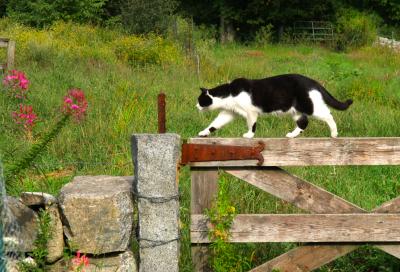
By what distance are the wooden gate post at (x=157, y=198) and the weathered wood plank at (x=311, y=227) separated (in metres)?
0.21

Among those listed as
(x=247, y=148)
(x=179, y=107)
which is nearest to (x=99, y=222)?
(x=247, y=148)

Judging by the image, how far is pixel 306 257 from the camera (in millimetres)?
4289

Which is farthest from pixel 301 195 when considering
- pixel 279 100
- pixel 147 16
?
pixel 147 16

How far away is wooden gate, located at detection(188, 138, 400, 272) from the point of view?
163 inches

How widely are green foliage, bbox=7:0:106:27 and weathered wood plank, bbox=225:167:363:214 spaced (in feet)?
77.6

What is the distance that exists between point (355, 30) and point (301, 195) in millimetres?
26155

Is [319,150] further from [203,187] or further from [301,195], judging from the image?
[203,187]

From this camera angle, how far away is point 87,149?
24.6 feet

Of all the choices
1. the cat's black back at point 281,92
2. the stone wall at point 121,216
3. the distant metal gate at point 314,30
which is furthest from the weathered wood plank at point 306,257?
the distant metal gate at point 314,30

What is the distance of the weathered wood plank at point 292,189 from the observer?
4188 millimetres

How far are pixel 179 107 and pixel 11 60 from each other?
471cm

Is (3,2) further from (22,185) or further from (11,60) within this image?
(22,185)

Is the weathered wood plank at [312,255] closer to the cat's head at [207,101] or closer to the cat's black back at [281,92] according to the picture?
the cat's black back at [281,92]

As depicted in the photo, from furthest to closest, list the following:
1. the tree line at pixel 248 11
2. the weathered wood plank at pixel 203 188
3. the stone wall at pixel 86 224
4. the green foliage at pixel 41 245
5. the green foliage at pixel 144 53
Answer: the tree line at pixel 248 11 → the green foliage at pixel 144 53 → the weathered wood plank at pixel 203 188 → the stone wall at pixel 86 224 → the green foliage at pixel 41 245
